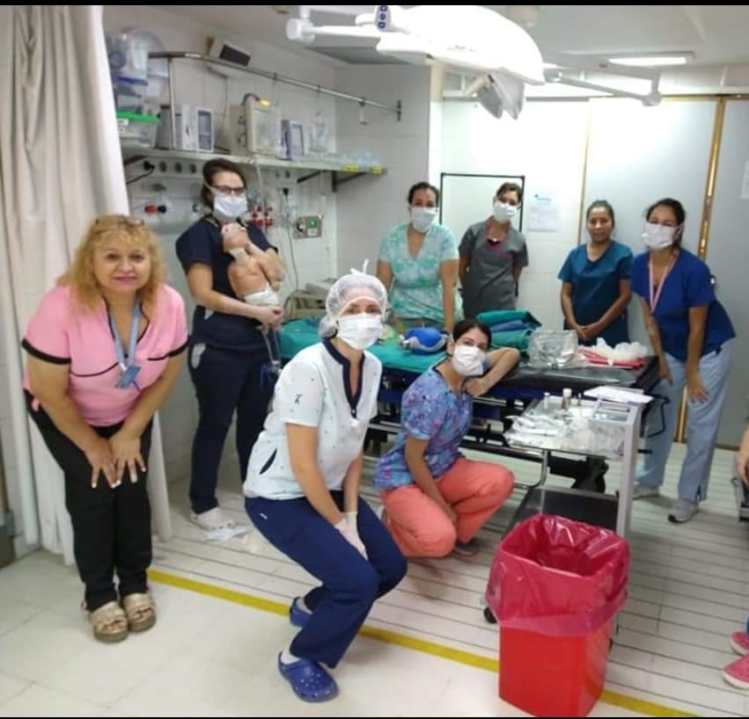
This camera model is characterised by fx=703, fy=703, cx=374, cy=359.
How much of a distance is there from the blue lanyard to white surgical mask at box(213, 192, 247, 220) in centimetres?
82

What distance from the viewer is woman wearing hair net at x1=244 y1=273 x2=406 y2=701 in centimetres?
192

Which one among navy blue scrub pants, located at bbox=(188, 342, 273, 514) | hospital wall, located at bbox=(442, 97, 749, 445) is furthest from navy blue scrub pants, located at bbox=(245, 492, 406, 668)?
hospital wall, located at bbox=(442, 97, 749, 445)

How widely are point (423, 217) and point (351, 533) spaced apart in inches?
72.9

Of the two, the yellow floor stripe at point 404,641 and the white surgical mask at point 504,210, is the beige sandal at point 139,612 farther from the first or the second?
the white surgical mask at point 504,210

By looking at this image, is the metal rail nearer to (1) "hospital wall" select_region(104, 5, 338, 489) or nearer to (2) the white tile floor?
(1) "hospital wall" select_region(104, 5, 338, 489)

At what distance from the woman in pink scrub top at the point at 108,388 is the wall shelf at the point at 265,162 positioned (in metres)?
0.94

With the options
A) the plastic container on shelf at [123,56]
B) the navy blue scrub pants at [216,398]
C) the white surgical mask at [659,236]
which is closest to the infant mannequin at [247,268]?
the navy blue scrub pants at [216,398]

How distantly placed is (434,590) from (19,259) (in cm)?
189

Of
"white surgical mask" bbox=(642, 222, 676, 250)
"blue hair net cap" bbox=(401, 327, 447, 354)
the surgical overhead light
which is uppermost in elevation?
the surgical overhead light

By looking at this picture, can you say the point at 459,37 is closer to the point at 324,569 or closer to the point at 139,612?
the point at 324,569

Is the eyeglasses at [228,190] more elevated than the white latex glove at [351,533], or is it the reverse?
the eyeglasses at [228,190]

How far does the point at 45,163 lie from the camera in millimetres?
2379

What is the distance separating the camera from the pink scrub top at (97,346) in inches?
77.1

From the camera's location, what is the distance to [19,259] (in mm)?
2453
